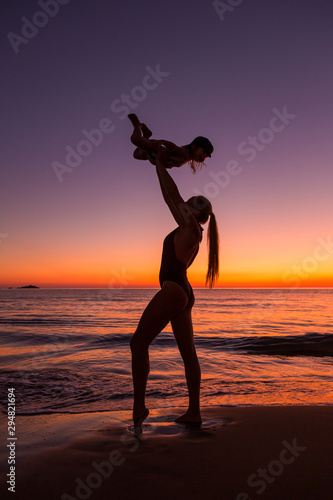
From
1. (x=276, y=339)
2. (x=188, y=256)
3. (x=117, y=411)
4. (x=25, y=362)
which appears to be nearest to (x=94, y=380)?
(x=117, y=411)

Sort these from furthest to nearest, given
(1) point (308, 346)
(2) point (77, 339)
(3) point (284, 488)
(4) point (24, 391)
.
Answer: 1. (2) point (77, 339)
2. (1) point (308, 346)
3. (4) point (24, 391)
4. (3) point (284, 488)

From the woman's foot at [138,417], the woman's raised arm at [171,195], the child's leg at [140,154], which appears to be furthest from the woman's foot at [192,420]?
the child's leg at [140,154]

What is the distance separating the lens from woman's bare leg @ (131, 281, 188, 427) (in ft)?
9.62

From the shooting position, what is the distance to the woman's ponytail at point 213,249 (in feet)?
11.3

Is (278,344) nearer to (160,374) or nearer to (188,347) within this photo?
(160,374)

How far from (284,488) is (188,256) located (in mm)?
1800

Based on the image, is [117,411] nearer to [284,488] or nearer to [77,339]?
[284,488]

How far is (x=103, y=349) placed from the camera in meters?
9.69

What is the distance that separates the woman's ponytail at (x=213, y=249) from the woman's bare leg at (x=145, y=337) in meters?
0.58

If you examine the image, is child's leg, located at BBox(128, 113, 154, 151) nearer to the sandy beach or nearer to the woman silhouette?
the woman silhouette

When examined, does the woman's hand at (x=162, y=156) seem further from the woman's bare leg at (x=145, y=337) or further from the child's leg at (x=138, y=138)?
the woman's bare leg at (x=145, y=337)

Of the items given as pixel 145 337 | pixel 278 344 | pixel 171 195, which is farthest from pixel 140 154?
pixel 278 344

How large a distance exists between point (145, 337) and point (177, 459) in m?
0.92

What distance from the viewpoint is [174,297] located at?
302 cm
